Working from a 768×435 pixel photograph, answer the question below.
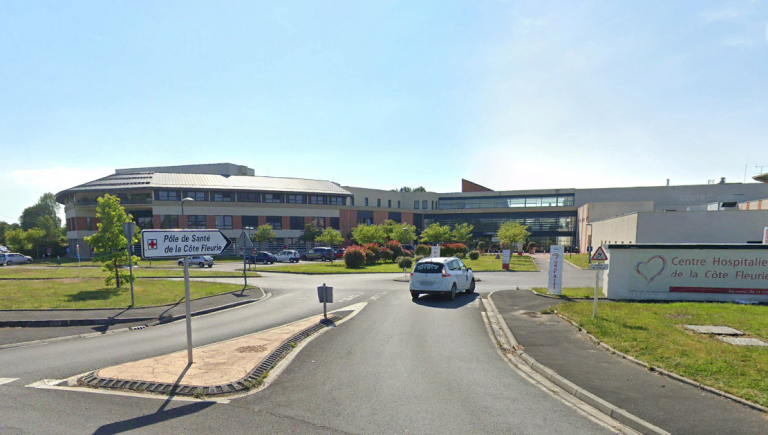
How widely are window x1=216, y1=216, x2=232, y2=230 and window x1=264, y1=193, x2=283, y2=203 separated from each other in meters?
6.58

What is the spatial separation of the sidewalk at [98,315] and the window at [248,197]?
153 ft

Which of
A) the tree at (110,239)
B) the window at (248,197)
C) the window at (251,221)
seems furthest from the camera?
the window at (248,197)

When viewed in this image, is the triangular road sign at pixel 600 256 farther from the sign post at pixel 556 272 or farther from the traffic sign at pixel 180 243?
the traffic sign at pixel 180 243

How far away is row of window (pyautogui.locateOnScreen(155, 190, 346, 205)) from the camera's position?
2207 inches

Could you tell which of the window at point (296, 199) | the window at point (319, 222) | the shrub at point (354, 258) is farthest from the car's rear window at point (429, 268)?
the window at point (296, 199)

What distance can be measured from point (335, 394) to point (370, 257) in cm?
3122

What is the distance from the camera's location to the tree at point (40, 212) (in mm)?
98688

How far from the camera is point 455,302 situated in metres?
15.4

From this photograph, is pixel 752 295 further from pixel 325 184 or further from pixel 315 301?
pixel 325 184

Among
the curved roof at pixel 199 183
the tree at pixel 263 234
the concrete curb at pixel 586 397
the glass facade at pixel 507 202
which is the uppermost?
the curved roof at pixel 199 183

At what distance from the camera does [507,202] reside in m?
75.8

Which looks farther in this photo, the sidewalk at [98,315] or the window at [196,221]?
the window at [196,221]

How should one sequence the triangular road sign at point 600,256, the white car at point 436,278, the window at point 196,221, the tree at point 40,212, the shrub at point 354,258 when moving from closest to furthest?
1. the triangular road sign at point 600,256
2. the white car at point 436,278
3. the shrub at point 354,258
4. the window at point 196,221
5. the tree at point 40,212

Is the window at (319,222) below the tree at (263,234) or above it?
above
